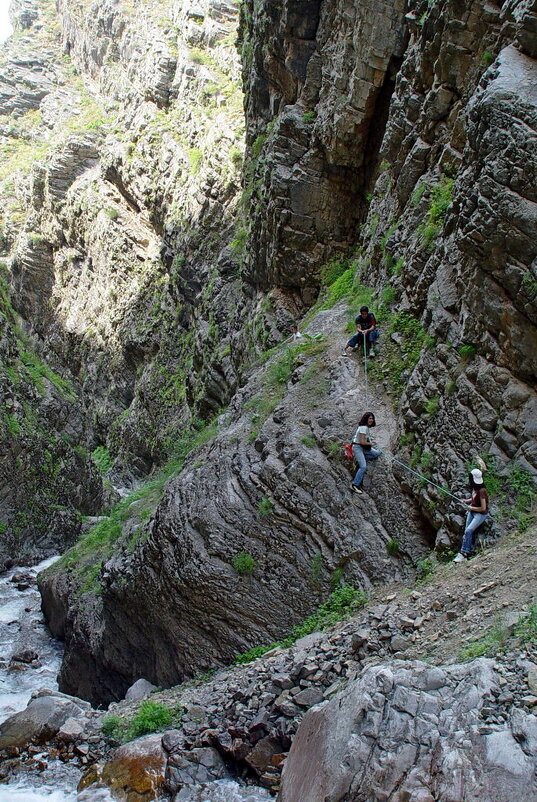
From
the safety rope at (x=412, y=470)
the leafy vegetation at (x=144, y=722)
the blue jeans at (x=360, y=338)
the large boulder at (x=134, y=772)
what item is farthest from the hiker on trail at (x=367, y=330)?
the large boulder at (x=134, y=772)

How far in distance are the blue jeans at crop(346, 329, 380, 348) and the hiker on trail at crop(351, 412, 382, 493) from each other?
83.7 inches

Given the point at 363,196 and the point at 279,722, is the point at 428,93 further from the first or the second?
the point at 279,722

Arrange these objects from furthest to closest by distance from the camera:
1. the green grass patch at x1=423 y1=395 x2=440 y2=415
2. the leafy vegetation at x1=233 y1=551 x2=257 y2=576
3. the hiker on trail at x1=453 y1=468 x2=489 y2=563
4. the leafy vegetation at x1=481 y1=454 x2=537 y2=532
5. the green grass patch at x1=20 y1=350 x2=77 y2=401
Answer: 1. the green grass patch at x1=20 y1=350 x2=77 y2=401
2. the leafy vegetation at x1=233 y1=551 x2=257 y2=576
3. the green grass patch at x1=423 y1=395 x2=440 y2=415
4. the hiker on trail at x1=453 y1=468 x2=489 y2=563
5. the leafy vegetation at x1=481 y1=454 x2=537 y2=532

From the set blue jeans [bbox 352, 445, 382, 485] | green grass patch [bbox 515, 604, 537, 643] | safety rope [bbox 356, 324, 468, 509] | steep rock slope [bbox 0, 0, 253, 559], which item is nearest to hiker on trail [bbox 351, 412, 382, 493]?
blue jeans [bbox 352, 445, 382, 485]

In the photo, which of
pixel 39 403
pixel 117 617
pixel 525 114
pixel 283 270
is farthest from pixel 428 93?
pixel 39 403

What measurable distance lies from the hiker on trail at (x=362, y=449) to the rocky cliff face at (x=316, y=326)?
265 millimetres

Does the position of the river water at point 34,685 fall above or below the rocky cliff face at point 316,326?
below

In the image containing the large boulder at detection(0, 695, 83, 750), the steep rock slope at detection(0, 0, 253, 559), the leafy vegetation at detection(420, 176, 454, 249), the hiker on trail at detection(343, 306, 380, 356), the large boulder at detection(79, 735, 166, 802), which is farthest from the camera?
the steep rock slope at detection(0, 0, 253, 559)

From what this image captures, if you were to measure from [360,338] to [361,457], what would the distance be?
2.94 metres

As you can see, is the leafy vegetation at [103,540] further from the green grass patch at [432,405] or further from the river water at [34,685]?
the green grass patch at [432,405]

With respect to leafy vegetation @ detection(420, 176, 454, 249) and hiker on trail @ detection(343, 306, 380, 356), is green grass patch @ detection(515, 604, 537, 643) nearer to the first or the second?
hiker on trail @ detection(343, 306, 380, 356)

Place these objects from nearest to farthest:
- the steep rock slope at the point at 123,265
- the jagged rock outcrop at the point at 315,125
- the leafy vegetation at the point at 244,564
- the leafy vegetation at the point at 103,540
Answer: the leafy vegetation at the point at 244,564
the leafy vegetation at the point at 103,540
the jagged rock outcrop at the point at 315,125
the steep rock slope at the point at 123,265

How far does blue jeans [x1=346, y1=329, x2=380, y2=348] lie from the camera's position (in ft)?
38.2

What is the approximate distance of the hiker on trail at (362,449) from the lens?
993 centimetres
